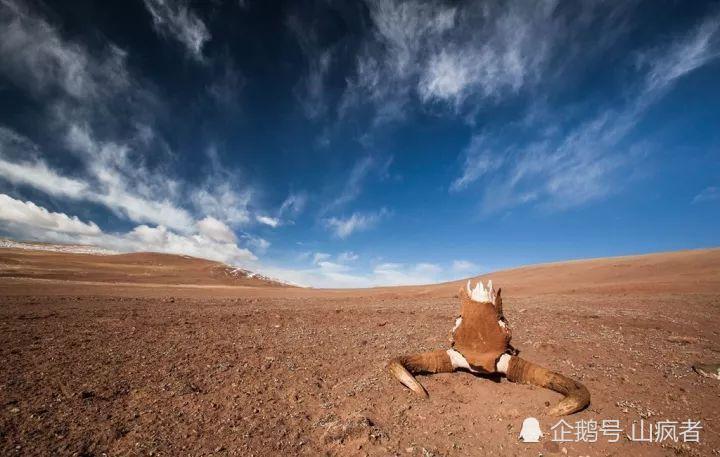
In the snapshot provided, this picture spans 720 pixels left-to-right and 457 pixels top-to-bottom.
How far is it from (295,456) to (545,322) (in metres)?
11.0

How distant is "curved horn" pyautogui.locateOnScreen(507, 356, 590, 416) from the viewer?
195 inches

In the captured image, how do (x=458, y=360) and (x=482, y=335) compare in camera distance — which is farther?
(x=458, y=360)

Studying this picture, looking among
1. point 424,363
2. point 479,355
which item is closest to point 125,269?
point 424,363

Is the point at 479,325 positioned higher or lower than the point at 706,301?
lower

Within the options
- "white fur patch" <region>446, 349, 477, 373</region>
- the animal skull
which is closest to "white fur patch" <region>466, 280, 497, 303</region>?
the animal skull

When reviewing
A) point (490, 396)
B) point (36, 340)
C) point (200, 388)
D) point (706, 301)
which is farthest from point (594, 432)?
point (706, 301)

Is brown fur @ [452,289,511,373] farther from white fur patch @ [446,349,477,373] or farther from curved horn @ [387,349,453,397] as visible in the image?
curved horn @ [387,349,453,397]

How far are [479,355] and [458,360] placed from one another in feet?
1.46

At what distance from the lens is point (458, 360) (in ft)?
20.7

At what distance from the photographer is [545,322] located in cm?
Answer: 1195

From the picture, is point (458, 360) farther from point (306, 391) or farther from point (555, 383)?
point (306, 391)

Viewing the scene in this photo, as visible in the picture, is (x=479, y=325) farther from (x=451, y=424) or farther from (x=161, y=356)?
(x=161, y=356)

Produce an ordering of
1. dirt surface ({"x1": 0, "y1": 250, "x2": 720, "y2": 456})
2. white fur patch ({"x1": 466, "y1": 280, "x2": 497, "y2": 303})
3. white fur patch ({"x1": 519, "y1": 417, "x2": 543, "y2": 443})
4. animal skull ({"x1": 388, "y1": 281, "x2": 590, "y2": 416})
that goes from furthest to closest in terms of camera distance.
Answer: white fur patch ({"x1": 466, "y1": 280, "x2": 497, "y2": 303}) → animal skull ({"x1": 388, "y1": 281, "x2": 590, "y2": 416}) → white fur patch ({"x1": 519, "y1": 417, "x2": 543, "y2": 443}) → dirt surface ({"x1": 0, "y1": 250, "x2": 720, "y2": 456})

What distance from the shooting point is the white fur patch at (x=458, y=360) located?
6230mm
